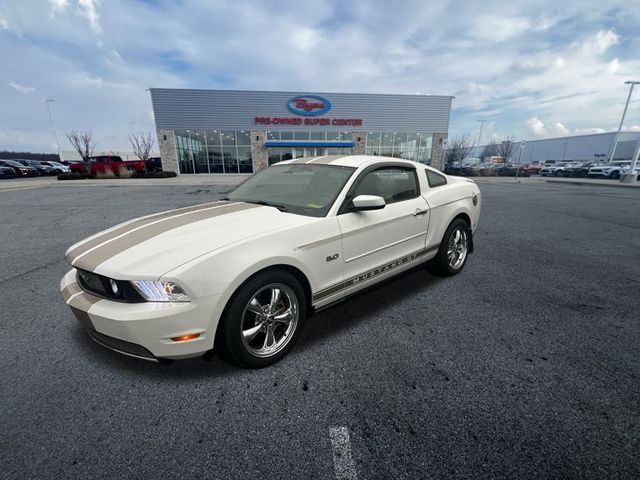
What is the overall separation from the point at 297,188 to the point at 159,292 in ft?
5.49

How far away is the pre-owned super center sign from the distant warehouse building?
161 feet

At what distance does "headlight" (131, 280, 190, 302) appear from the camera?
186 cm

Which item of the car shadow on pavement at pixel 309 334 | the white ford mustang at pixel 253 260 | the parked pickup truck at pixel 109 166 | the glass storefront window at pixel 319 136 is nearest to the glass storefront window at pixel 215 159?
the parked pickup truck at pixel 109 166

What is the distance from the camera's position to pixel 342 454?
1609 millimetres

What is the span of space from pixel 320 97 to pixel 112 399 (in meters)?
32.2

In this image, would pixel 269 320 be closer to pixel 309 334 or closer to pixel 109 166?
pixel 309 334

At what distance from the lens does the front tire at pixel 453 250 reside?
378 centimetres

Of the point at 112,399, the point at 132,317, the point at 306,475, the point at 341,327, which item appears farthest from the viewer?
the point at 341,327

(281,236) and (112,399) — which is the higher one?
(281,236)

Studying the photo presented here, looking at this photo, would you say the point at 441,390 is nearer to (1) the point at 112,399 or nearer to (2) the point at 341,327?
(2) the point at 341,327

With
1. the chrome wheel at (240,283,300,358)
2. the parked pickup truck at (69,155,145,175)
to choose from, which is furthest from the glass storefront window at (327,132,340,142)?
the chrome wheel at (240,283,300,358)

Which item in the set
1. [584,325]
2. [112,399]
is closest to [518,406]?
[584,325]

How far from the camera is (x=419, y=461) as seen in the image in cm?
Result: 157

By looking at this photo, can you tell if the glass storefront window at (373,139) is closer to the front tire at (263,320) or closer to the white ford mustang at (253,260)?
the white ford mustang at (253,260)
